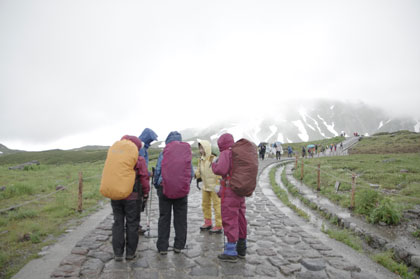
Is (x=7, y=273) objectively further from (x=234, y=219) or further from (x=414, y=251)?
(x=414, y=251)

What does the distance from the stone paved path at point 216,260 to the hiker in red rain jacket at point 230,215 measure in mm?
208

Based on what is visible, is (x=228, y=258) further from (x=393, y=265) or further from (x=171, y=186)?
(x=393, y=265)

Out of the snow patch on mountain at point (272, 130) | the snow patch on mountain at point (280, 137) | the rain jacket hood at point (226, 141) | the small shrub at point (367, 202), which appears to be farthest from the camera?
the snow patch on mountain at point (272, 130)

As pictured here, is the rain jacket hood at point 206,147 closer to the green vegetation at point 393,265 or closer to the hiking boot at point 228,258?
the hiking boot at point 228,258

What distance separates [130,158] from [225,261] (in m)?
2.69

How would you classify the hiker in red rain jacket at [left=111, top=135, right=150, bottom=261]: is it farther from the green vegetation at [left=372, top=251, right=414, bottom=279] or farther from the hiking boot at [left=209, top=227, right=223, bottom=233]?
the green vegetation at [left=372, top=251, right=414, bottom=279]

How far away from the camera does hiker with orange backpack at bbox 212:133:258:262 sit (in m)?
4.73

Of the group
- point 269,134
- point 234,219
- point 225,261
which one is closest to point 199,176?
point 234,219

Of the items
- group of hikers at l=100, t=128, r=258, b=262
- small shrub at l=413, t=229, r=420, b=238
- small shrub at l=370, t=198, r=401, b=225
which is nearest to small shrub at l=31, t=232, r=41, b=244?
group of hikers at l=100, t=128, r=258, b=262

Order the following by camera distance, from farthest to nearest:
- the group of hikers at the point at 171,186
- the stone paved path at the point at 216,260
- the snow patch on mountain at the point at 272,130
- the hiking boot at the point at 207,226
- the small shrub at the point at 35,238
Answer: the snow patch on mountain at the point at 272,130 → the hiking boot at the point at 207,226 → the small shrub at the point at 35,238 → the group of hikers at the point at 171,186 → the stone paved path at the point at 216,260

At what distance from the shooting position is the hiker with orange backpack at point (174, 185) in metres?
4.79

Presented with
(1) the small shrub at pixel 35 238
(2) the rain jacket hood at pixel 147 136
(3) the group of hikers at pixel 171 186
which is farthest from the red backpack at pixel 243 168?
(1) the small shrub at pixel 35 238

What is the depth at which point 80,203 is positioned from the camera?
8.40 metres

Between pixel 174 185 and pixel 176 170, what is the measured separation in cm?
29
